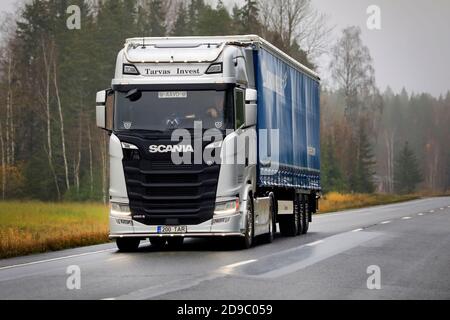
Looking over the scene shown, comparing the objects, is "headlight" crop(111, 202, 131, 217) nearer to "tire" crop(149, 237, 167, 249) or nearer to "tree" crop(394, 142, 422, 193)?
"tire" crop(149, 237, 167, 249)

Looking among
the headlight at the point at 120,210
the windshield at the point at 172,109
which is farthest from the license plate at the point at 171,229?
the windshield at the point at 172,109

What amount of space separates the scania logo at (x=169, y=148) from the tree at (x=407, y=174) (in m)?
109

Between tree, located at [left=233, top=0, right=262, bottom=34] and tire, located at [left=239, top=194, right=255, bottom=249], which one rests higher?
tree, located at [left=233, top=0, right=262, bottom=34]

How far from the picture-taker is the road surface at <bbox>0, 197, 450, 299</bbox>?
12.3m

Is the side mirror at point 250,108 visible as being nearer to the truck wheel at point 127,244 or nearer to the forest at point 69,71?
the truck wheel at point 127,244

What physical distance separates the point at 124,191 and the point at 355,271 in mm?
5560

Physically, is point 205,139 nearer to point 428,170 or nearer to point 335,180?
point 335,180

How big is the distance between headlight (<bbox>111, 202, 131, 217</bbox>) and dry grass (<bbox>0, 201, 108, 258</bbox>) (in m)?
2.11

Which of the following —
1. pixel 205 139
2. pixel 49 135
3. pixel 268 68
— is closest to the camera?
pixel 205 139

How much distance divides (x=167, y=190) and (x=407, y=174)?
4346 inches

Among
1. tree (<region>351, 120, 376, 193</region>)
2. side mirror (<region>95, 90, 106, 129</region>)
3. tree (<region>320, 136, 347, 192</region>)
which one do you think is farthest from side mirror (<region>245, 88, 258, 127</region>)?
tree (<region>351, 120, 376, 193</region>)
